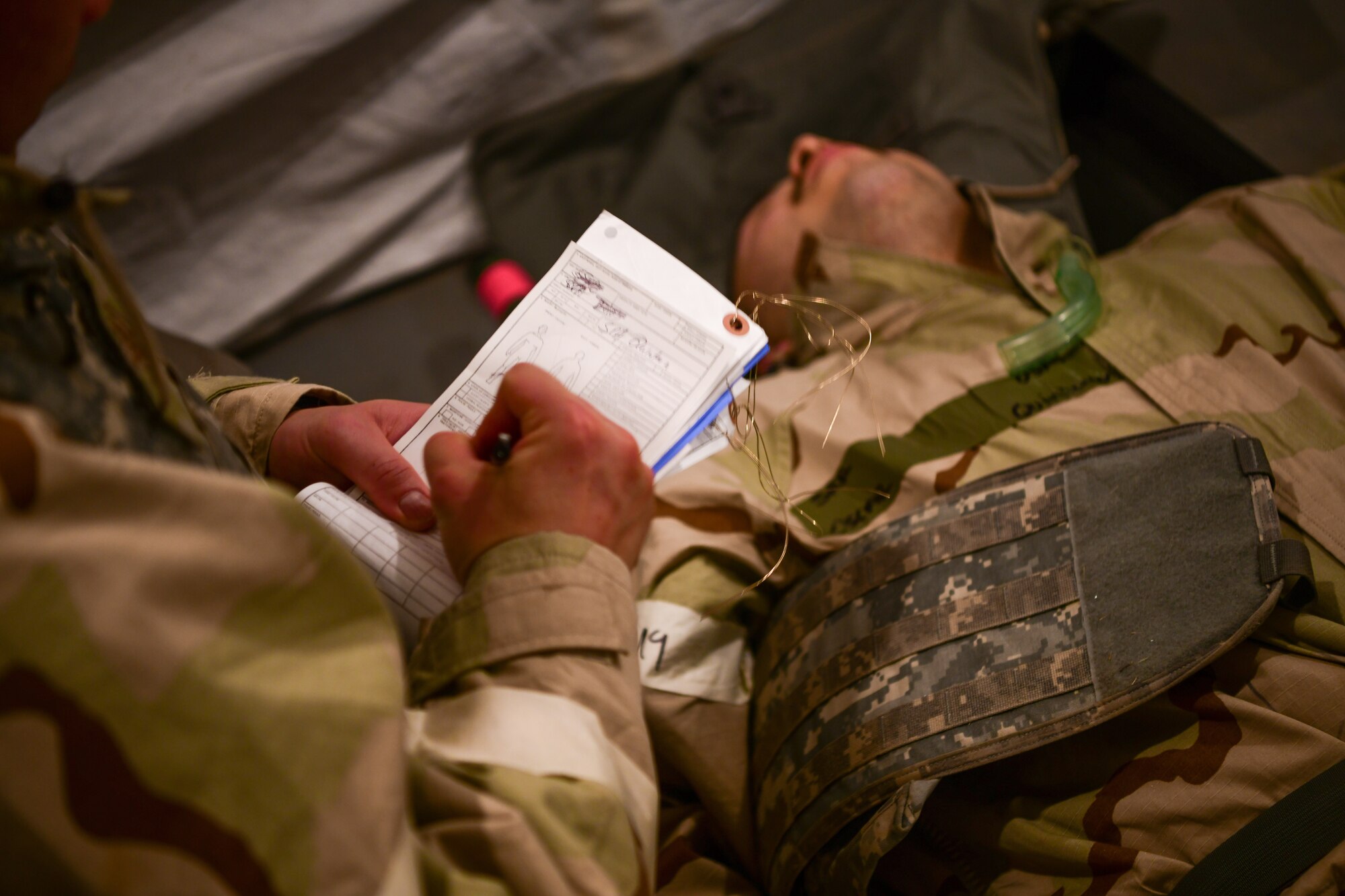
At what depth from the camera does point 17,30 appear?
0.40 meters

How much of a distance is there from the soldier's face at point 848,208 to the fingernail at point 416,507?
0.70m

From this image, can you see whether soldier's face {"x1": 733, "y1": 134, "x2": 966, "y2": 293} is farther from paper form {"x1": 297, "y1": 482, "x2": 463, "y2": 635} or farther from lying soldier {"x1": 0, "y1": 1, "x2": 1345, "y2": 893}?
paper form {"x1": 297, "y1": 482, "x2": 463, "y2": 635}

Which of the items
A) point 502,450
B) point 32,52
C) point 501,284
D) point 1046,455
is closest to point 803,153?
point 501,284

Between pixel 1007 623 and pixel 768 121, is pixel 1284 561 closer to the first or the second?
pixel 1007 623

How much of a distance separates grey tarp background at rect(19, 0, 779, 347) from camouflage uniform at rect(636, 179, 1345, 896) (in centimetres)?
60

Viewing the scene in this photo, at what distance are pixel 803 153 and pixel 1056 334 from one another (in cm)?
52

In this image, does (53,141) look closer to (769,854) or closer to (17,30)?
(17,30)

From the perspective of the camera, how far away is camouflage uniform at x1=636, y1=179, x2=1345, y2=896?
0.59 meters

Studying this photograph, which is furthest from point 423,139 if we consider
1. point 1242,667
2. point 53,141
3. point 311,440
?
point 1242,667

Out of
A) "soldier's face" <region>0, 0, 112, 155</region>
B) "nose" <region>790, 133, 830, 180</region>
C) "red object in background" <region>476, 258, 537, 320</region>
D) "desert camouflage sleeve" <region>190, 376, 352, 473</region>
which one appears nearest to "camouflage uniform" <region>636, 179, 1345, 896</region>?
"nose" <region>790, 133, 830, 180</region>

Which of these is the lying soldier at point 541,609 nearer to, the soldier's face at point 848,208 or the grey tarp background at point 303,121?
the soldier's face at point 848,208

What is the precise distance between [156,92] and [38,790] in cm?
108

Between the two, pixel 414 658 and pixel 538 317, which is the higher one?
pixel 538 317

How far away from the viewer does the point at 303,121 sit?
1.17 metres
